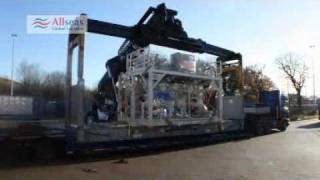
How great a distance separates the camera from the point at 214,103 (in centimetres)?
2434

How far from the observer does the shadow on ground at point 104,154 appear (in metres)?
15.4

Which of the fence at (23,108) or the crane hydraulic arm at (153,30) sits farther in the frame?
the crane hydraulic arm at (153,30)

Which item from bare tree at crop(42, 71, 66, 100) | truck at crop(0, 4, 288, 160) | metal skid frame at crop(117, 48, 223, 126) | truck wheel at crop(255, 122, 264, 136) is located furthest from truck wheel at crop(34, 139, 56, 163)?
bare tree at crop(42, 71, 66, 100)

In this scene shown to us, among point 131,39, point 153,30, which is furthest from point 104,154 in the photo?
point 153,30

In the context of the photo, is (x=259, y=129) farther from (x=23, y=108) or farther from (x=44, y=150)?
(x=44, y=150)

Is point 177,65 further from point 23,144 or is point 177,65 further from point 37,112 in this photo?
point 23,144

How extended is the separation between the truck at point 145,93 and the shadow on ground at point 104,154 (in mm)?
423

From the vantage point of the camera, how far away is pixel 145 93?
1959cm

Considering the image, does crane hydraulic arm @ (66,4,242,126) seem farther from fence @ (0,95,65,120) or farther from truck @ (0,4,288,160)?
fence @ (0,95,65,120)

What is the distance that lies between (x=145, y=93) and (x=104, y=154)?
3.18m

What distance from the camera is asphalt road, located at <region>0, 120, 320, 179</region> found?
13424mm

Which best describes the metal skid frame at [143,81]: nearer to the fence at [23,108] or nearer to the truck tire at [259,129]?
the fence at [23,108]

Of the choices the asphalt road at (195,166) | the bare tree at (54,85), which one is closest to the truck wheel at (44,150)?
the asphalt road at (195,166)

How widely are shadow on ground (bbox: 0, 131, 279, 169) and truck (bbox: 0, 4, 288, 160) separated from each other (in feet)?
1.39
